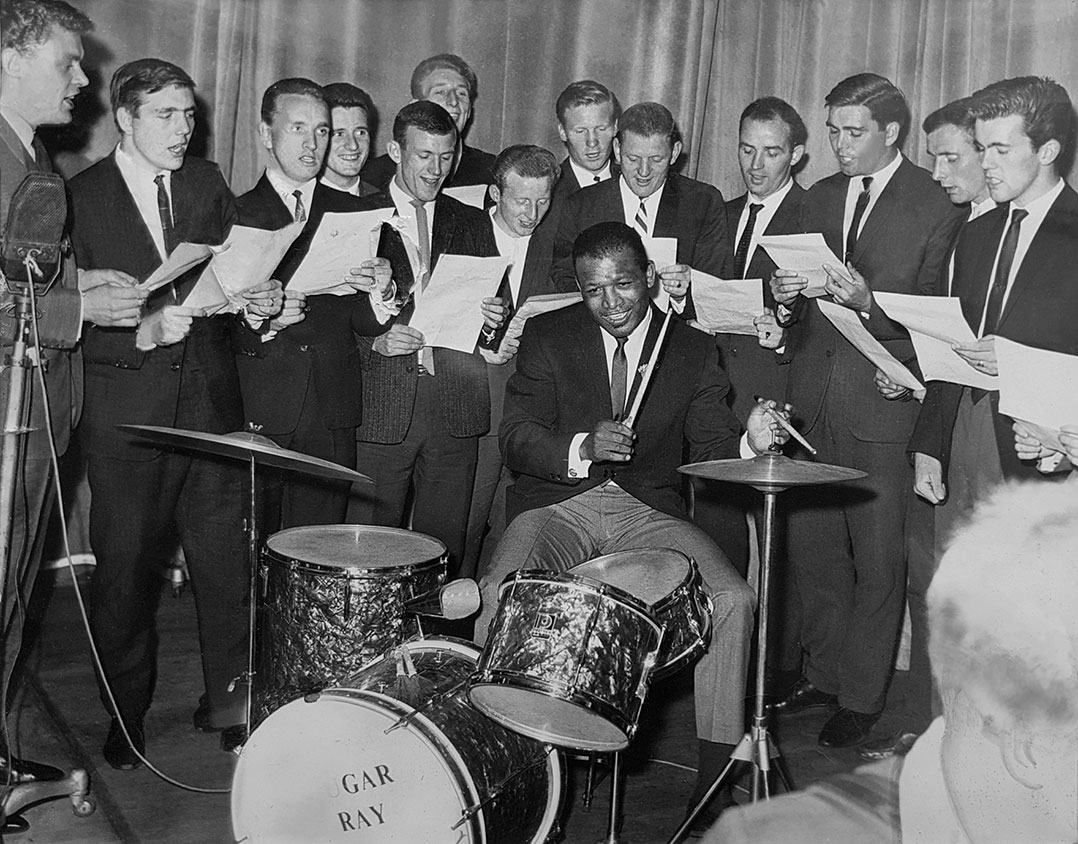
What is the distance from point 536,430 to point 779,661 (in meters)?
1.39

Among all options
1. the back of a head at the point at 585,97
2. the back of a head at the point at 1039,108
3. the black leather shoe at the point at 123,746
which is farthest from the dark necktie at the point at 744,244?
the black leather shoe at the point at 123,746

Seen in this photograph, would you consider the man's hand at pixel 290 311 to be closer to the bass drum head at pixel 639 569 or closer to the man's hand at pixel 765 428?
the bass drum head at pixel 639 569

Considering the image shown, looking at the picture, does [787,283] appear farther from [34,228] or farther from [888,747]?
[34,228]

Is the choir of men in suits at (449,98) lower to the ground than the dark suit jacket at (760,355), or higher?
higher

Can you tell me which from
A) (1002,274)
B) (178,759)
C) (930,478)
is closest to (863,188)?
(1002,274)

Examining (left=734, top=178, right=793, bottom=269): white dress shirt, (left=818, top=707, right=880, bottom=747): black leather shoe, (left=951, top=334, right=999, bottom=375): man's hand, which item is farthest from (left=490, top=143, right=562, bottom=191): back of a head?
(left=818, top=707, right=880, bottom=747): black leather shoe

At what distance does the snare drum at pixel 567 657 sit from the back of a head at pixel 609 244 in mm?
1213

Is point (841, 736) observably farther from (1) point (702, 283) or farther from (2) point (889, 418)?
(1) point (702, 283)

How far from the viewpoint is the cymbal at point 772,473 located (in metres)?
2.97

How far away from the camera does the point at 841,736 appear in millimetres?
3992

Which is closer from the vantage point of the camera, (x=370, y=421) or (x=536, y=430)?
(x=536, y=430)

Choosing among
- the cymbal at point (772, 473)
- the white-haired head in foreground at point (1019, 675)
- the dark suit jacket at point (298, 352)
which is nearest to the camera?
the cymbal at point (772, 473)

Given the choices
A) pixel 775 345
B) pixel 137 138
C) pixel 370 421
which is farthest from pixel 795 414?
pixel 137 138

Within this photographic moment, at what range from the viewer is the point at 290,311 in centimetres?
395
